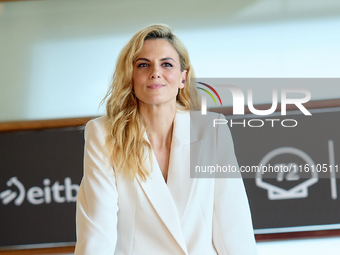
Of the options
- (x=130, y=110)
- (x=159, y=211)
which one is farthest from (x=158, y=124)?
(x=159, y=211)

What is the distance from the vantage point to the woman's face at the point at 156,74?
1.68m

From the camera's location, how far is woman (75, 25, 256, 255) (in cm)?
153

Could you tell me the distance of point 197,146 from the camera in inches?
67.6

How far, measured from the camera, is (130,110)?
5.77 ft

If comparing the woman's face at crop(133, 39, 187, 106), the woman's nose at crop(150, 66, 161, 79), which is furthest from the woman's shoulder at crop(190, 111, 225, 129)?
the woman's nose at crop(150, 66, 161, 79)

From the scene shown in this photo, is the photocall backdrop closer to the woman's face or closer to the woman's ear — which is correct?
the woman's ear

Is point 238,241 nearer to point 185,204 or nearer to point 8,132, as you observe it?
point 185,204

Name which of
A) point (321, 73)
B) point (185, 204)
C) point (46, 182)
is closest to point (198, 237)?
point (185, 204)

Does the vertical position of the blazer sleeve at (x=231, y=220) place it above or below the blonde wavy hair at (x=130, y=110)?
below

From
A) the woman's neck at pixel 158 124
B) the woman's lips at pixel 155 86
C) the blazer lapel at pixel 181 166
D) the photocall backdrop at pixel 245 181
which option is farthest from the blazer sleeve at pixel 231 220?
the photocall backdrop at pixel 245 181

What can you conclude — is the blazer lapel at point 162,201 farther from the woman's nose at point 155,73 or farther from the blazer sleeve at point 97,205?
the woman's nose at point 155,73

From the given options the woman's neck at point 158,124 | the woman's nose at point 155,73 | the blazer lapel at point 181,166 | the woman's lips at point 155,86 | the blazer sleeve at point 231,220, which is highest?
the woman's nose at point 155,73

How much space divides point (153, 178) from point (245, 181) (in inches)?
60.9

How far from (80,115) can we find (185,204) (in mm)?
1765
